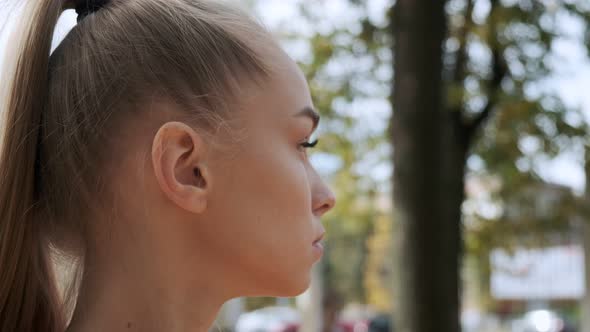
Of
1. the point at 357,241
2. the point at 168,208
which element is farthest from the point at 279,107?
the point at 357,241

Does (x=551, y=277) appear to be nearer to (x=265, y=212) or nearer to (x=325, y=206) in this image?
(x=325, y=206)

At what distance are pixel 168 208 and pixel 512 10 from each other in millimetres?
6793

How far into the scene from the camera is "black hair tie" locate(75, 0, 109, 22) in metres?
1.42

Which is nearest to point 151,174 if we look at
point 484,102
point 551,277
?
point 484,102

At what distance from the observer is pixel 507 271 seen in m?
11.2

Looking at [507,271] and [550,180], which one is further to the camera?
[507,271]

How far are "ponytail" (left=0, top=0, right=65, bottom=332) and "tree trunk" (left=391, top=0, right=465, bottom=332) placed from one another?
164 inches

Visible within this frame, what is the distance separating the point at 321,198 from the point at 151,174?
27 centimetres

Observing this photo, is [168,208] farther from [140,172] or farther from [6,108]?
[6,108]

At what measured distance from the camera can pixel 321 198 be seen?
1.34 meters

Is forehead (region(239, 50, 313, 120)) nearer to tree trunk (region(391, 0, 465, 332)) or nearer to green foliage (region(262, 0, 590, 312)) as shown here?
tree trunk (region(391, 0, 465, 332))

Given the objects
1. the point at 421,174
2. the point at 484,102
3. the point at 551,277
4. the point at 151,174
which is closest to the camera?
the point at 151,174

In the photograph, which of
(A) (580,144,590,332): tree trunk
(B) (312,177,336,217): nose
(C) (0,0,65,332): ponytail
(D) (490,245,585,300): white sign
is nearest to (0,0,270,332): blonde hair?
(C) (0,0,65,332): ponytail

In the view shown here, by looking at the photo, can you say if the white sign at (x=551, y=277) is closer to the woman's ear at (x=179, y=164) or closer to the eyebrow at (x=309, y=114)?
the eyebrow at (x=309, y=114)
